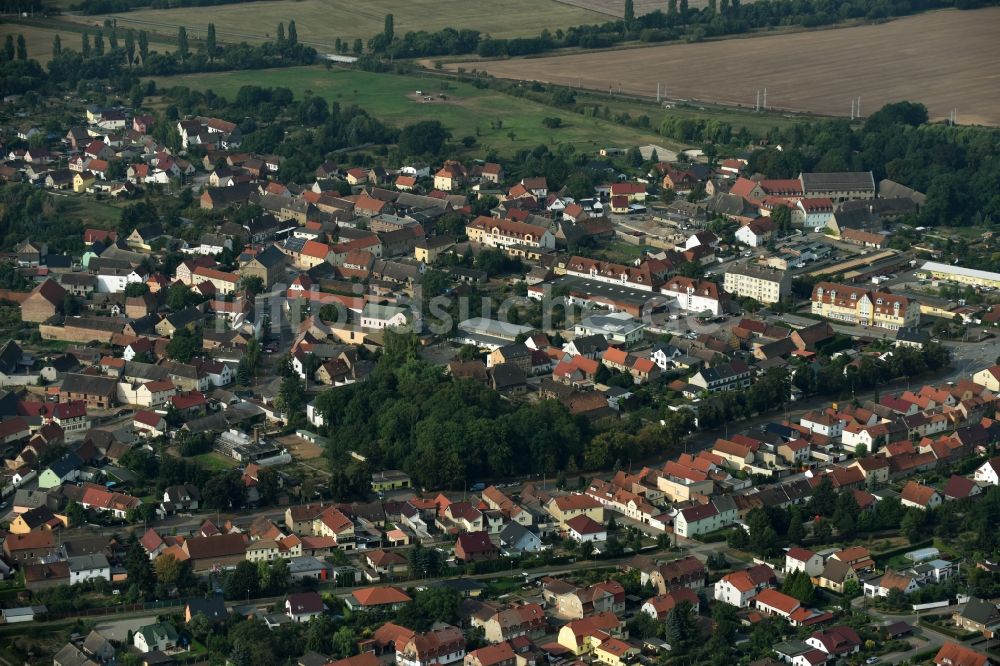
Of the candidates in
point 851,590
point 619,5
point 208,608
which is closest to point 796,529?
point 851,590

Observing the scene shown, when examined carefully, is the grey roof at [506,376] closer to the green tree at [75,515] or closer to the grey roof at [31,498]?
the green tree at [75,515]

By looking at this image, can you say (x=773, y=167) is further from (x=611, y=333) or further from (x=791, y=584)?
(x=791, y=584)

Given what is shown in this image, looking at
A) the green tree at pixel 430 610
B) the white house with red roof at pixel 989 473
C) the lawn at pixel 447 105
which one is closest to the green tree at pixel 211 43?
the lawn at pixel 447 105

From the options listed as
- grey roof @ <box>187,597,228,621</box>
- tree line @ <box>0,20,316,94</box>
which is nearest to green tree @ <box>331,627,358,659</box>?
grey roof @ <box>187,597,228,621</box>

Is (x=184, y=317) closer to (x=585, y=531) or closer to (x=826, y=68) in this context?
(x=585, y=531)

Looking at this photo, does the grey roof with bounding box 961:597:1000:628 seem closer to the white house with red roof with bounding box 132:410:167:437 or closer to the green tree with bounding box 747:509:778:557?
the green tree with bounding box 747:509:778:557
